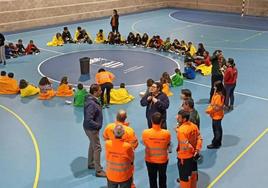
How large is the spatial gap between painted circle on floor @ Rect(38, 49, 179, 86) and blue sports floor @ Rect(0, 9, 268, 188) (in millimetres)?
47

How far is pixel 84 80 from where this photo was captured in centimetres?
1653

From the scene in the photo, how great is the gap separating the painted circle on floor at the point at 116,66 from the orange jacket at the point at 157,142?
855 cm

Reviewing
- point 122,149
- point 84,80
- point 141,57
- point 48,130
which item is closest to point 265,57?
point 141,57

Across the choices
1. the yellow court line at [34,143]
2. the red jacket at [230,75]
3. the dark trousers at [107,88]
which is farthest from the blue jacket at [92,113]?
the red jacket at [230,75]

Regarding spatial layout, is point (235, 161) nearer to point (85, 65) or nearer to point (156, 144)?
point (156, 144)

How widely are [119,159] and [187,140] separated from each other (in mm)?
1515

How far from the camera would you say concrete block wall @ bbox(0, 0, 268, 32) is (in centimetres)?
2628

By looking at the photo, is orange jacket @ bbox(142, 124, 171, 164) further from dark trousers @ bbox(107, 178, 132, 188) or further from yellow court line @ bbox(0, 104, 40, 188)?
yellow court line @ bbox(0, 104, 40, 188)

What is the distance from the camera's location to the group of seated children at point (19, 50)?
20.1 meters

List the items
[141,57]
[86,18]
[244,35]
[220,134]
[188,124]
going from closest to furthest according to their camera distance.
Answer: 1. [188,124]
2. [220,134]
3. [141,57]
4. [244,35]
5. [86,18]

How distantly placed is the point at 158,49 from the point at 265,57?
A: 19.2ft

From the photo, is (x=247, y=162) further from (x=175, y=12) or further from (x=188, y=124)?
(x=175, y=12)

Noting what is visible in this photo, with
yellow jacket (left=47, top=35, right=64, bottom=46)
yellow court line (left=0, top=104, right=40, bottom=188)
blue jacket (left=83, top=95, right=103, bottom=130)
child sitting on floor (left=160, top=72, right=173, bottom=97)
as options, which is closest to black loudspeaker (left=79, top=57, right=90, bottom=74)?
child sitting on floor (left=160, top=72, right=173, bottom=97)

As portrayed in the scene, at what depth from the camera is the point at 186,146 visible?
759 centimetres
